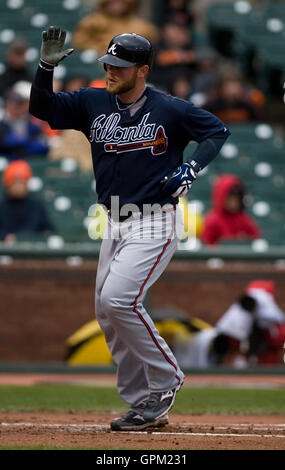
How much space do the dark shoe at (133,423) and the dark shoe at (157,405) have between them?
0.11 feet

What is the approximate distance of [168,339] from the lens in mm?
8711

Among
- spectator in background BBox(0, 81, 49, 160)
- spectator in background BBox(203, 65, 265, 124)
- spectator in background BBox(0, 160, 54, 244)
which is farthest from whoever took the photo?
spectator in background BBox(203, 65, 265, 124)

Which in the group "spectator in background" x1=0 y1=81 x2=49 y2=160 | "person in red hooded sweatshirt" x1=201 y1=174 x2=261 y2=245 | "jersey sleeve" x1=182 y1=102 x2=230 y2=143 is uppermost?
"jersey sleeve" x1=182 y1=102 x2=230 y2=143

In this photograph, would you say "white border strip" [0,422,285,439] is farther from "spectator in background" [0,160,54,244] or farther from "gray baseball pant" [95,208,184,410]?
"spectator in background" [0,160,54,244]

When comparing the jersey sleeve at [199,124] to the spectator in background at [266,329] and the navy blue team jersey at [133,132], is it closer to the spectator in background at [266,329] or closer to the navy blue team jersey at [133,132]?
the navy blue team jersey at [133,132]

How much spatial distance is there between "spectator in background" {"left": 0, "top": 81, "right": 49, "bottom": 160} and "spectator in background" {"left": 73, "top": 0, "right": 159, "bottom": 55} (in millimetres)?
2121

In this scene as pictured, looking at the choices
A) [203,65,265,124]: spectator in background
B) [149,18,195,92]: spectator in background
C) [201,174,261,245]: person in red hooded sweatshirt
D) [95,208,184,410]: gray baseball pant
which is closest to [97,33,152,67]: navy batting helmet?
[95,208,184,410]: gray baseball pant

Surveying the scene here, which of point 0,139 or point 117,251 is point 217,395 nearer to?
point 117,251

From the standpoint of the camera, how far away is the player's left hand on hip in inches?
195

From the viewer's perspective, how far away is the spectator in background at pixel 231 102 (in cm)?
1167

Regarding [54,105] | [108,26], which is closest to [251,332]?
[54,105]

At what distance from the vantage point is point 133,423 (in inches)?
205

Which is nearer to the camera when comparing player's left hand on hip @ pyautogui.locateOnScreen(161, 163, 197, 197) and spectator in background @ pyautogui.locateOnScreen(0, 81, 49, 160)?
player's left hand on hip @ pyautogui.locateOnScreen(161, 163, 197, 197)

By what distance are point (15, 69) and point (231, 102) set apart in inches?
103
